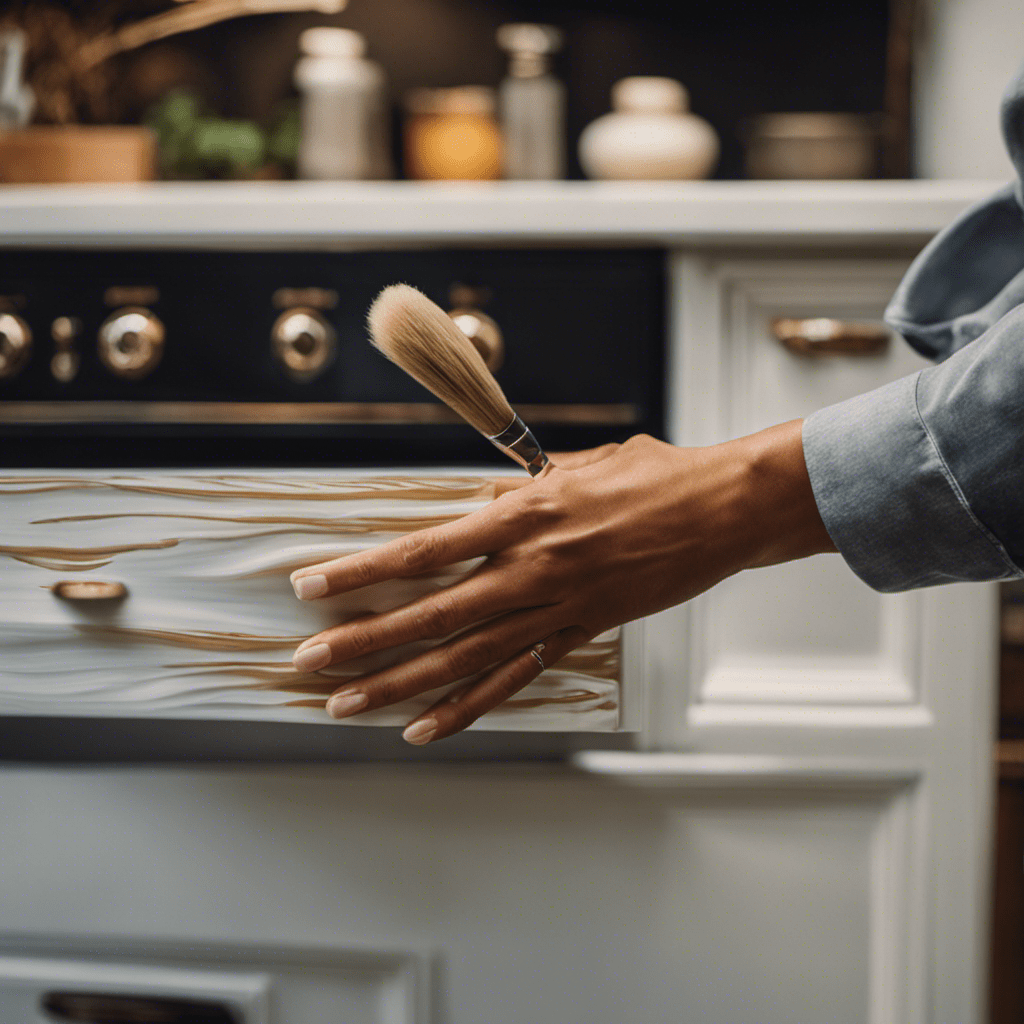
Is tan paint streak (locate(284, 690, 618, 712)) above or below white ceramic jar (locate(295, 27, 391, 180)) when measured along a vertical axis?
below

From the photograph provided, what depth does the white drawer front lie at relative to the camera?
0.50 m

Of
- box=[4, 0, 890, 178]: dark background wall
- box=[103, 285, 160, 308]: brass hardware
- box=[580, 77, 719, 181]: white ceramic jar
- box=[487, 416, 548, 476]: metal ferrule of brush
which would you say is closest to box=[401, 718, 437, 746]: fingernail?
box=[487, 416, 548, 476]: metal ferrule of brush

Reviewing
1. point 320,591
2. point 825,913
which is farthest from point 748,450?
point 825,913

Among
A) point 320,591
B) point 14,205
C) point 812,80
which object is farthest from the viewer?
point 812,80

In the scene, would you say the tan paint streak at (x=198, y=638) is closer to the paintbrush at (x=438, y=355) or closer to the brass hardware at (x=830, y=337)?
the paintbrush at (x=438, y=355)

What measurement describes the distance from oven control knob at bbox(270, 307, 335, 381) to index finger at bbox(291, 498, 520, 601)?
0.70 feet

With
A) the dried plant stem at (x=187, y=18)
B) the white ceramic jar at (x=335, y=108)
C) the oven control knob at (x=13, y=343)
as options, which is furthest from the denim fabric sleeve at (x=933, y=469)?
the dried plant stem at (x=187, y=18)

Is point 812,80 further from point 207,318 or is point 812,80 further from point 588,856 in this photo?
point 588,856

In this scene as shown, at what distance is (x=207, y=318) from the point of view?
52 centimetres

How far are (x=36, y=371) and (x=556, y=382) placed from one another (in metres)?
0.33

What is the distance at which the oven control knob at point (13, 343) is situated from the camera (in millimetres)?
521

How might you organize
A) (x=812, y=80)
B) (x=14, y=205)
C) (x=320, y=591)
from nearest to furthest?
(x=320, y=591) < (x=14, y=205) < (x=812, y=80)

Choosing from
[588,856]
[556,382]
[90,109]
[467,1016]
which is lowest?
[467,1016]

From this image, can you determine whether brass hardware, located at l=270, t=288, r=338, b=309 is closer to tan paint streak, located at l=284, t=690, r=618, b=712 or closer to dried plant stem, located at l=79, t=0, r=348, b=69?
tan paint streak, located at l=284, t=690, r=618, b=712
